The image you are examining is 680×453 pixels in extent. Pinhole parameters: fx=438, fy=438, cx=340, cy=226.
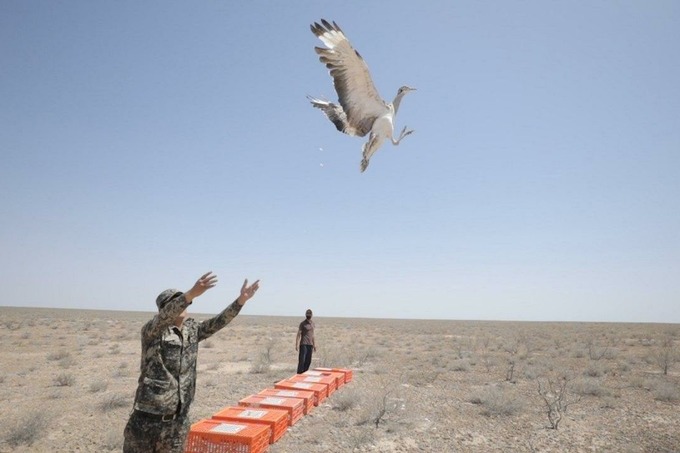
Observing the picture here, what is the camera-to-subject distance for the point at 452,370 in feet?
46.8

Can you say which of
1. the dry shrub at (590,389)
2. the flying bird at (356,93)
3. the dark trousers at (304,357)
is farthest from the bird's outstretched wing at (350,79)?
the dry shrub at (590,389)

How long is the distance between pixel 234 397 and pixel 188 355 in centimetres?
674

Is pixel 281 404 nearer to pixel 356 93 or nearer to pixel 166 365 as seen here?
pixel 166 365

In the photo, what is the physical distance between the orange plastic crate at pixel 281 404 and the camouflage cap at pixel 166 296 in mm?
3856

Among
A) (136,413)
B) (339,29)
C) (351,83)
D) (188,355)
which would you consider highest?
(339,29)

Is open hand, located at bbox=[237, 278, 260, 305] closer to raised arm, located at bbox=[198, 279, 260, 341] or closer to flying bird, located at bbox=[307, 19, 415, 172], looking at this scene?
raised arm, located at bbox=[198, 279, 260, 341]

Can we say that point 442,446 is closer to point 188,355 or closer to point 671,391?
point 188,355

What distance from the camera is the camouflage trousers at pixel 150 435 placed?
9.75 feet

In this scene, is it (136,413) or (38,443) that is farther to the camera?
(38,443)

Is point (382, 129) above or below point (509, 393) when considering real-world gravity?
above

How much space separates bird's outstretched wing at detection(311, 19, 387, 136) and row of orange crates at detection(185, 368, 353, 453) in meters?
3.63

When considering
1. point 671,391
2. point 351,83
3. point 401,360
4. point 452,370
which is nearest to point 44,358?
point 401,360

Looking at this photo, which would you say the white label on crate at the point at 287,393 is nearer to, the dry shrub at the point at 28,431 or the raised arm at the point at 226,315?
the dry shrub at the point at 28,431

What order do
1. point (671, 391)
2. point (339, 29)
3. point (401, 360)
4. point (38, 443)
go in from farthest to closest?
1. point (401, 360)
2. point (671, 391)
3. point (38, 443)
4. point (339, 29)
